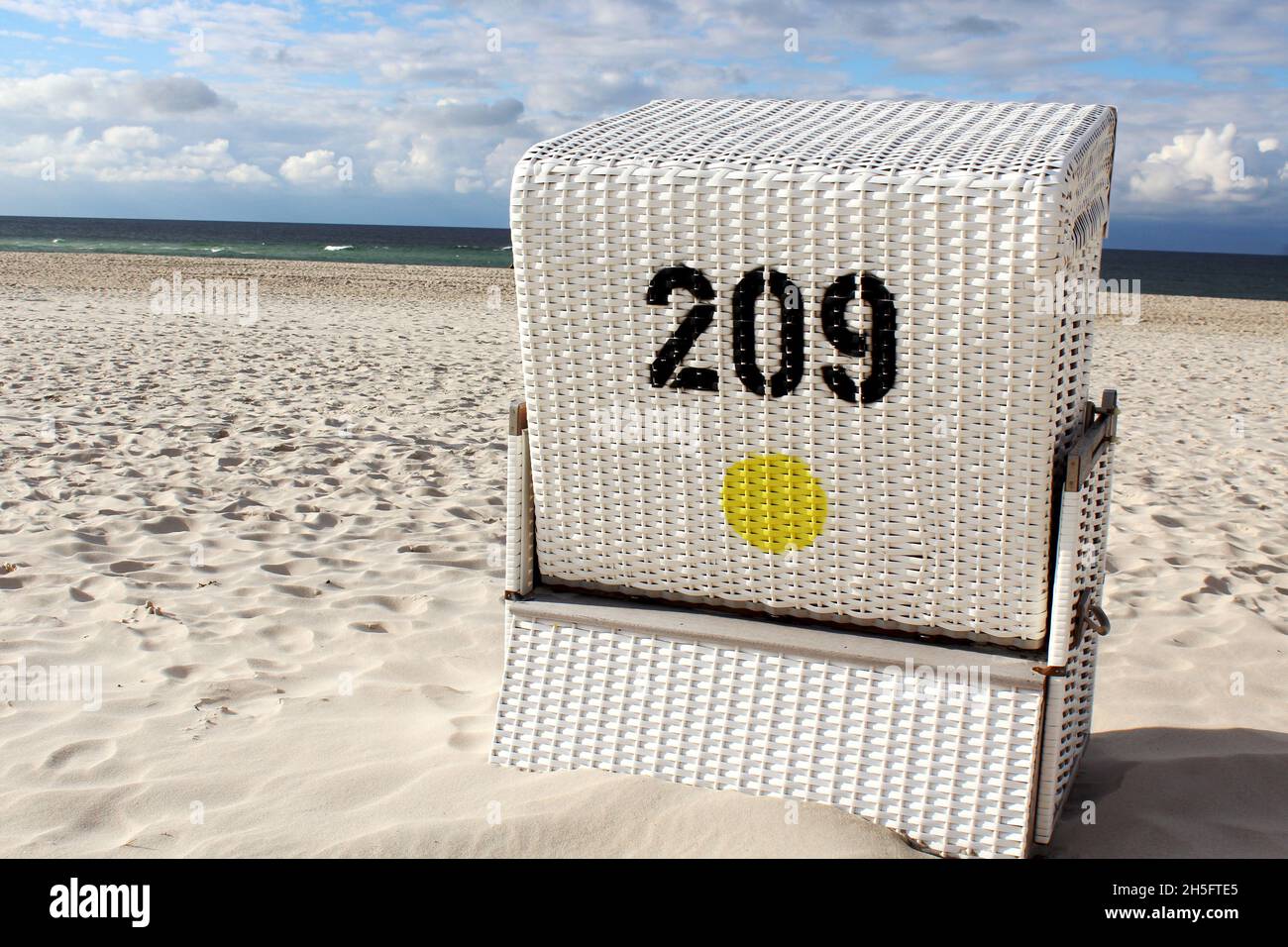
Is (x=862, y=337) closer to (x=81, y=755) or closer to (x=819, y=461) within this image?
(x=819, y=461)

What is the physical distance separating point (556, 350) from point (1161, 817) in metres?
1.65

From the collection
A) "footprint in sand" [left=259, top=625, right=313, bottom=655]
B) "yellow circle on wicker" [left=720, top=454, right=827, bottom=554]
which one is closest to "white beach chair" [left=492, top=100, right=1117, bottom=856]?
"yellow circle on wicker" [left=720, top=454, right=827, bottom=554]

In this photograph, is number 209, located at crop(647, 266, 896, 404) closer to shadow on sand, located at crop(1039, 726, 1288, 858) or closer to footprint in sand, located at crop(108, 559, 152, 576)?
shadow on sand, located at crop(1039, 726, 1288, 858)

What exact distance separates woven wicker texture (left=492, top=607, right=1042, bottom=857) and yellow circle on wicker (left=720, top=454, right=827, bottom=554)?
0.25 meters

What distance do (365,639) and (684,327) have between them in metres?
1.73

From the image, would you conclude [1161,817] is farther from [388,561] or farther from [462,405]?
[462,405]

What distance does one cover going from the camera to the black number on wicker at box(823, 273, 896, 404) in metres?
1.93

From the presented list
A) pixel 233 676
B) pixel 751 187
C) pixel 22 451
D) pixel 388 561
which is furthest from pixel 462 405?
pixel 751 187

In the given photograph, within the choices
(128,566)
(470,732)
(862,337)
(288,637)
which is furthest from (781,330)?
(128,566)

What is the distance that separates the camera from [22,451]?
528cm

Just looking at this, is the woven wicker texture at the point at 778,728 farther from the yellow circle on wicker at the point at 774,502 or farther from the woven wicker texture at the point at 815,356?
the yellow circle on wicker at the point at 774,502

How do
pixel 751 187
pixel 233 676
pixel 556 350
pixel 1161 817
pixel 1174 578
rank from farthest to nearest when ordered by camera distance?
pixel 1174 578
pixel 233 676
pixel 1161 817
pixel 556 350
pixel 751 187

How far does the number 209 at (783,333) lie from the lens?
1.94 m

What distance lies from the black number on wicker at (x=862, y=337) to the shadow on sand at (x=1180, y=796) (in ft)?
3.46
